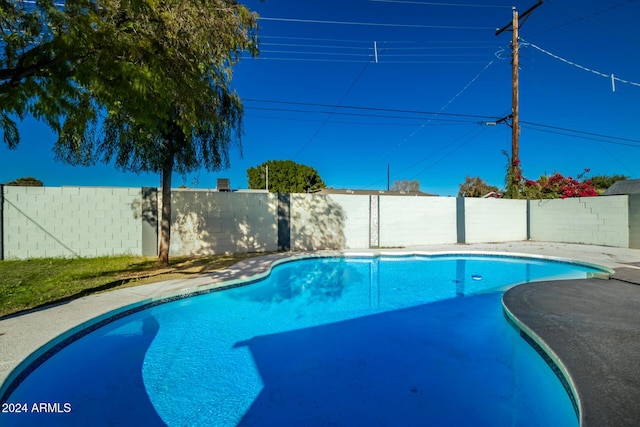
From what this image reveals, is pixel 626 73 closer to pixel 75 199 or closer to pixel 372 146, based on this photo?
pixel 372 146

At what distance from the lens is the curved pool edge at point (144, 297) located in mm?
2448

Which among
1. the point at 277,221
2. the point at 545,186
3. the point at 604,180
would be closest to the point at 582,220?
the point at 545,186

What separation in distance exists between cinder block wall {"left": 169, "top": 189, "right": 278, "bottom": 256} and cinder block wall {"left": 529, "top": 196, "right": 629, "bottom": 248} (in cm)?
1077

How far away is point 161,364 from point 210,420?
116cm

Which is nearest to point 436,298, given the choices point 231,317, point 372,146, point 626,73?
point 231,317

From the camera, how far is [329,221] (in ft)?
34.0

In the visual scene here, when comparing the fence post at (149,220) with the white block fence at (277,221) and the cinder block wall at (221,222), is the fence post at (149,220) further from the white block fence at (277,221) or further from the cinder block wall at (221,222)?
the cinder block wall at (221,222)

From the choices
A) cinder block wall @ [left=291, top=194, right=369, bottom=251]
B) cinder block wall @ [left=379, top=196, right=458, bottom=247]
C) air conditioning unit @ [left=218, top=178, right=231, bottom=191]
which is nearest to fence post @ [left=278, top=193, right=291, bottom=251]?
cinder block wall @ [left=291, top=194, right=369, bottom=251]

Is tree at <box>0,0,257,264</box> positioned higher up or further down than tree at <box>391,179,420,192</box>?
further down

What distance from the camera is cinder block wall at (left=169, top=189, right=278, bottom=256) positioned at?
8.58 metres

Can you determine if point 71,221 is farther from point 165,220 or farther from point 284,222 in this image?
point 284,222

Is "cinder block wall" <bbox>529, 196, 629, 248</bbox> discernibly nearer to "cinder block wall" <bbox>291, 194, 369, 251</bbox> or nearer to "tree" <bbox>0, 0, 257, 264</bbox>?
"cinder block wall" <bbox>291, 194, 369, 251</bbox>

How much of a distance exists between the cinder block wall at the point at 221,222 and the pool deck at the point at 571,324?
306 cm

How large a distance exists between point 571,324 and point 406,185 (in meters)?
43.6
